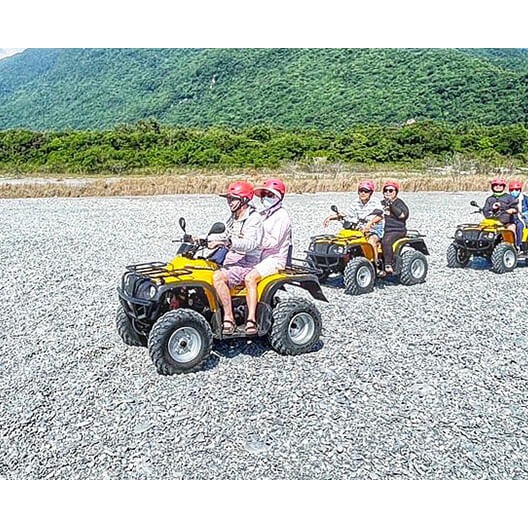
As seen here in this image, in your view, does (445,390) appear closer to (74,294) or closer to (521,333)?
(521,333)

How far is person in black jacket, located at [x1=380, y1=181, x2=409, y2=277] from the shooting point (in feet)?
25.1

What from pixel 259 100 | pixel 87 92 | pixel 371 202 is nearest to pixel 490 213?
pixel 371 202

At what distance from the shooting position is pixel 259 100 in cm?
3203

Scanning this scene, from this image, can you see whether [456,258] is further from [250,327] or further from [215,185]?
[215,185]

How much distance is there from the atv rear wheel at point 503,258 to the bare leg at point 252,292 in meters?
4.62

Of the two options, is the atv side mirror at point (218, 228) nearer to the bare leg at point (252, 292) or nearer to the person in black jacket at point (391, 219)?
the bare leg at point (252, 292)

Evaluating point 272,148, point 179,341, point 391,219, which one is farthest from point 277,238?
point 272,148

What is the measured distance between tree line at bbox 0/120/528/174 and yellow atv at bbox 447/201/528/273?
17.7m

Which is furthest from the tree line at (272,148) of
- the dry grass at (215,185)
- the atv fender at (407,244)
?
the atv fender at (407,244)

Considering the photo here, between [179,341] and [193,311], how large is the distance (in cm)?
24

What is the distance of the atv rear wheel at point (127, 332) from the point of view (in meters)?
5.39

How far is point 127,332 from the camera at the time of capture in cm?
543

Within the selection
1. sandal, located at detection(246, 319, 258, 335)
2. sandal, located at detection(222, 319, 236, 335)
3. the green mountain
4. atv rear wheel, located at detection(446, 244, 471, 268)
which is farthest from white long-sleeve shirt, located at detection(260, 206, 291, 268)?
the green mountain

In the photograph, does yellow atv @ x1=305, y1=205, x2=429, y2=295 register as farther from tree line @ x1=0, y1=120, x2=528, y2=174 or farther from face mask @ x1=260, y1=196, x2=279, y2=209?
tree line @ x1=0, y1=120, x2=528, y2=174
